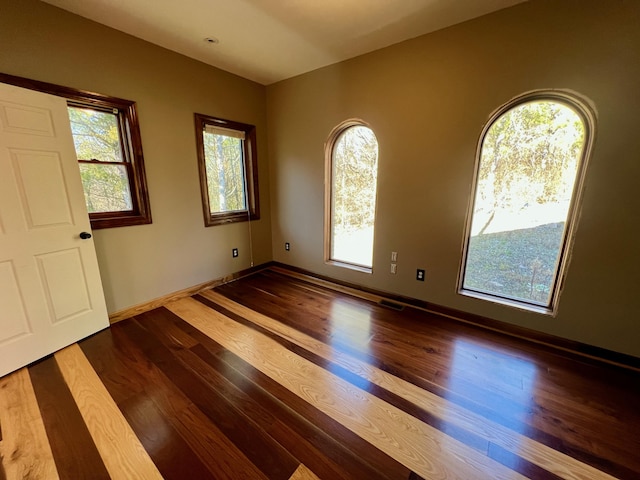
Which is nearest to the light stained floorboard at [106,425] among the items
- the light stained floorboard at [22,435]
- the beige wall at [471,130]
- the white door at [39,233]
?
the light stained floorboard at [22,435]

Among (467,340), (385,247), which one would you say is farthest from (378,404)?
(385,247)

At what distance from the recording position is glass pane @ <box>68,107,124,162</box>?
7.06ft

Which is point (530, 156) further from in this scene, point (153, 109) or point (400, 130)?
point (153, 109)

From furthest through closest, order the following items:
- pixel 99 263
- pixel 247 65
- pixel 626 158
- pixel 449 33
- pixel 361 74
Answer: pixel 247 65
pixel 361 74
pixel 99 263
pixel 449 33
pixel 626 158

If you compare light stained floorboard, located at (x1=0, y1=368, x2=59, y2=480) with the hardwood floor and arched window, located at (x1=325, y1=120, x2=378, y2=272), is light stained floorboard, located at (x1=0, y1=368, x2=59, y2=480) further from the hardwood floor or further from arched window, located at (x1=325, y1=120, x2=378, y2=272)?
arched window, located at (x1=325, y1=120, x2=378, y2=272)

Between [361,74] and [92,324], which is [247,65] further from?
[92,324]

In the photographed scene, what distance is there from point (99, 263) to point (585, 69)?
4.10m

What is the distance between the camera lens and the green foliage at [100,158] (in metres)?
2.17

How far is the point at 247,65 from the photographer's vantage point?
2871mm

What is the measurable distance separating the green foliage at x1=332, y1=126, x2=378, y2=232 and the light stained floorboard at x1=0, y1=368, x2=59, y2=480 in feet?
9.52

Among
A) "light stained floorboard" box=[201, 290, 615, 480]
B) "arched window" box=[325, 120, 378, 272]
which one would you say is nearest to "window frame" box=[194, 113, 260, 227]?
"arched window" box=[325, 120, 378, 272]

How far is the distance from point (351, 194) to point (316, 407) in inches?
90.0

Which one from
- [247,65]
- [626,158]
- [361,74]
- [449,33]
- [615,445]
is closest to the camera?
[615,445]

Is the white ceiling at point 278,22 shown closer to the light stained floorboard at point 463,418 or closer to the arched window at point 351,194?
the arched window at point 351,194
